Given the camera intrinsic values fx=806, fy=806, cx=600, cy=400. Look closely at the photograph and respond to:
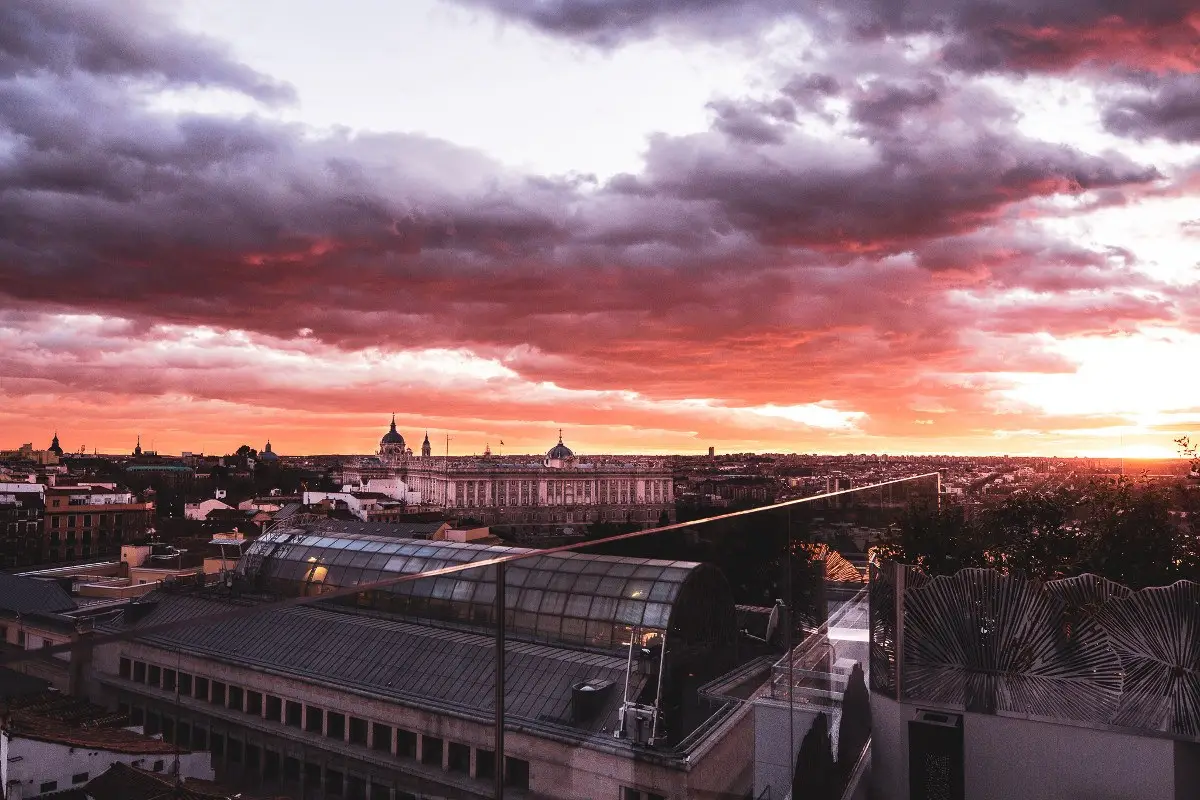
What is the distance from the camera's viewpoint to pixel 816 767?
353cm

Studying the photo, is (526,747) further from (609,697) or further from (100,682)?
(100,682)

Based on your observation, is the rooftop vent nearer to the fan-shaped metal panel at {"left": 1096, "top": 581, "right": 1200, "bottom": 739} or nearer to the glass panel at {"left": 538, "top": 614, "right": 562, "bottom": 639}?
the glass panel at {"left": 538, "top": 614, "right": 562, "bottom": 639}

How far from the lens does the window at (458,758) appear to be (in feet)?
6.64

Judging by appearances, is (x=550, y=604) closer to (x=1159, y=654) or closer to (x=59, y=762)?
(x=59, y=762)

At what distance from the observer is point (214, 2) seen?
13352 millimetres

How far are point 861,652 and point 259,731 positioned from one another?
133 inches

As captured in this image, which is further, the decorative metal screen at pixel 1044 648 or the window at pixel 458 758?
the decorative metal screen at pixel 1044 648

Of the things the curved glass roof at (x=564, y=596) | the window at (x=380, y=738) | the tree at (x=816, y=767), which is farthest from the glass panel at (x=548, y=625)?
the tree at (x=816, y=767)

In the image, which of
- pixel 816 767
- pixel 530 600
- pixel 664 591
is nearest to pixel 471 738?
pixel 530 600

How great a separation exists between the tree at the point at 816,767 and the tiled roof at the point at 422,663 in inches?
49.3

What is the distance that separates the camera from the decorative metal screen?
3783 mm

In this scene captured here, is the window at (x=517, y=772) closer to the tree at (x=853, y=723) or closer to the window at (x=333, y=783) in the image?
the window at (x=333, y=783)

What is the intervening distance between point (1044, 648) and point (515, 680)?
305 centimetres

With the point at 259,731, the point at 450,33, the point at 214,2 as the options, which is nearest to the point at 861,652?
the point at 259,731
